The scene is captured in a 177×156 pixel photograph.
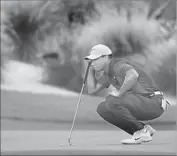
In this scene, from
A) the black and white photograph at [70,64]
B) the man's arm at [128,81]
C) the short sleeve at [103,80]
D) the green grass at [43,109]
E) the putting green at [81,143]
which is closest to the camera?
the man's arm at [128,81]

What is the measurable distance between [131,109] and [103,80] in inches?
19.0

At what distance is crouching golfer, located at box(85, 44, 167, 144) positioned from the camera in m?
5.23

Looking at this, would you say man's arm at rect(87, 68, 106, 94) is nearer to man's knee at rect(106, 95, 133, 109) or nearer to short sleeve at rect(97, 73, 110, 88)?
short sleeve at rect(97, 73, 110, 88)

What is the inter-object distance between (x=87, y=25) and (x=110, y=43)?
19.8 inches

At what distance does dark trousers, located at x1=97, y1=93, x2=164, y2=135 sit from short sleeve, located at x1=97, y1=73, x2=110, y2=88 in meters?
0.16

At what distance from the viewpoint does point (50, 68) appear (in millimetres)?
7242

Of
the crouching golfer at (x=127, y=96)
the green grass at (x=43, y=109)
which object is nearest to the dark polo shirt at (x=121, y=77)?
the crouching golfer at (x=127, y=96)

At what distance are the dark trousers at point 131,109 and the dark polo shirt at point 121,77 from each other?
0.35 ft

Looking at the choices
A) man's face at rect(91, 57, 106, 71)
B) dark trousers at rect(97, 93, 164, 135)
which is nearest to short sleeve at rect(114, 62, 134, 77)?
man's face at rect(91, 57, 106, 71)

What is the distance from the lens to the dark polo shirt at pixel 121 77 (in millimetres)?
5238

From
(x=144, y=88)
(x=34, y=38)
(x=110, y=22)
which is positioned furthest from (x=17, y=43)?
(x=144, y=88)

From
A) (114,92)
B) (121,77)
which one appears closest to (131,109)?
(114,92)

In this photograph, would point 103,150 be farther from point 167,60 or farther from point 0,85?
point 0,85

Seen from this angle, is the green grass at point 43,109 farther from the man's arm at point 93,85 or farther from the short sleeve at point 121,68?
the short sleeve at point 121,68
